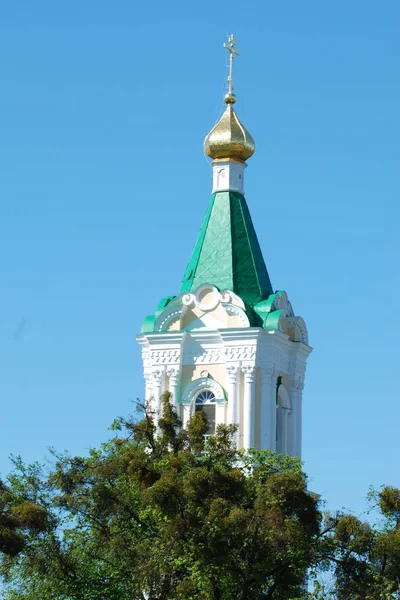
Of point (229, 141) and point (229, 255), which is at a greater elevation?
point (229, 141)

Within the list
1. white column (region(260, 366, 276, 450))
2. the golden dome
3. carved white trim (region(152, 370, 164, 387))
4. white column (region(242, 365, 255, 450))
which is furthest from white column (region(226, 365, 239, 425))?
the golden dome

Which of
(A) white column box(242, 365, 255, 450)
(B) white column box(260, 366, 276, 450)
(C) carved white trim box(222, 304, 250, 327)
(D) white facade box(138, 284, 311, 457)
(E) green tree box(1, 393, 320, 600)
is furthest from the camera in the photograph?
(C) carved white trim box(222, 304, 250, 327)

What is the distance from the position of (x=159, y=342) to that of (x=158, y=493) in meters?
11.5

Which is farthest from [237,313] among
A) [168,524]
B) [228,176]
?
[168,524]

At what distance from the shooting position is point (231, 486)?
31016mm

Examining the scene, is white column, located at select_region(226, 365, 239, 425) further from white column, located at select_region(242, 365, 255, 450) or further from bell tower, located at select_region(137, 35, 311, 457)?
white column, located at select_region(242, 365, 255, 450)

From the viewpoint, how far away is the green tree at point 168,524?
99.9ft

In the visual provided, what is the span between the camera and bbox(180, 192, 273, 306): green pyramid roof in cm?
4166

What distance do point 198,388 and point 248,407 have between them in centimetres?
147

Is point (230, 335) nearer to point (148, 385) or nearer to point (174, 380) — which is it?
point (174, 380)

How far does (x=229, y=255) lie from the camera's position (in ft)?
137

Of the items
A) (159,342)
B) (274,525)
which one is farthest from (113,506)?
(159,342)

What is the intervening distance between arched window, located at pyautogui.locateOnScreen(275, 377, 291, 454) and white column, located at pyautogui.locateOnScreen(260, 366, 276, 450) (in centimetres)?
73

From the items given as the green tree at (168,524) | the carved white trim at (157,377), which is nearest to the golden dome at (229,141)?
the carved white trim at (157,377)
